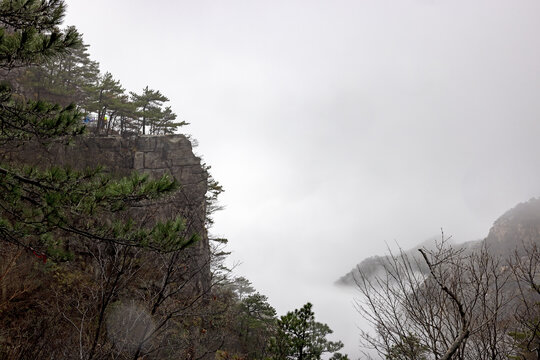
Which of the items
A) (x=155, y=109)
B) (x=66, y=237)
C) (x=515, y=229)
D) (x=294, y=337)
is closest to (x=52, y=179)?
(x=294, y=337)

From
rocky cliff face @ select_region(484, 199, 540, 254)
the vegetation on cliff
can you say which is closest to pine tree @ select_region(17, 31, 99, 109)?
the vegetation on cliff

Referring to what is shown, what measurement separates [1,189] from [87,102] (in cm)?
2432

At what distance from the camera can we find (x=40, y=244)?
509 centimetres

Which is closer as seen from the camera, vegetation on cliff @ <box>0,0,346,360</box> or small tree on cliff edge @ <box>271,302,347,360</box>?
vegetation on cliff @ <box>0,0,346,360</box>

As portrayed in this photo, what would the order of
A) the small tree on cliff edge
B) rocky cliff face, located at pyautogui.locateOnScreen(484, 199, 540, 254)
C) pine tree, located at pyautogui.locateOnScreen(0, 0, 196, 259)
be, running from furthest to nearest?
rocky cliff face, located at pyautogui.locateOnScreen(484, 199, 540, 254) < the small tree on cliff edge < pine tree, located at pyautogui.locateOnScreen(0, 0, 196, 259)

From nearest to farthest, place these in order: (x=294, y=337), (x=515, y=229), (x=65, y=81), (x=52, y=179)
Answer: (x=52, y=179)
(x=294, y=337)
(x=65, y=81)
(x=515, y=229)

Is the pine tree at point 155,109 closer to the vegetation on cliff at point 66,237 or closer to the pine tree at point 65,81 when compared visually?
the pine tree at point 65,81

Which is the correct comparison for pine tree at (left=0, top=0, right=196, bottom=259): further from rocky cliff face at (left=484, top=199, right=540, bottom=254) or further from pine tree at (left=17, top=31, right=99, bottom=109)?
rocky cliff face at (left=484, top=199, right=540, bottom=254)

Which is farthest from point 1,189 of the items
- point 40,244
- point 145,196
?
point 145,196

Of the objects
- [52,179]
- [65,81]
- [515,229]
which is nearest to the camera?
[52,179]

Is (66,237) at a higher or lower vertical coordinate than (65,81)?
lower

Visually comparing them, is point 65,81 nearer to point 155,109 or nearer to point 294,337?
point 155,109

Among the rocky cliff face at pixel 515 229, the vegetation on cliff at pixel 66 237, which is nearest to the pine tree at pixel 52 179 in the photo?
the vegetation on cliff at pixel 66 237

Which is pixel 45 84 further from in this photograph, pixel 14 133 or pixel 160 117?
pixel 14 133
